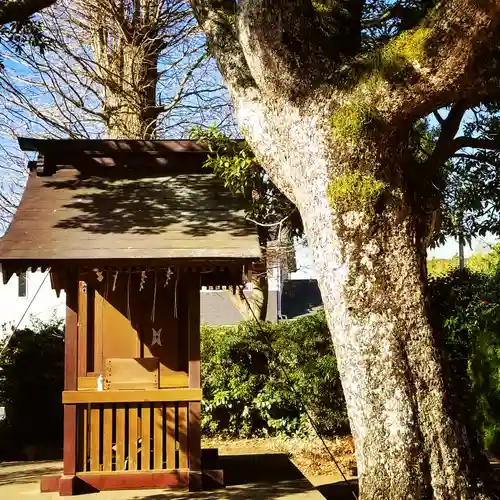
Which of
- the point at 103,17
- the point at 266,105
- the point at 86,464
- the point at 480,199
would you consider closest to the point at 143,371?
the point at 86,464

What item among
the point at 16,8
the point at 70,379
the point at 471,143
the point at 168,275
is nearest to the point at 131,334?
the point at 70,379

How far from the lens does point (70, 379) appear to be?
705cm

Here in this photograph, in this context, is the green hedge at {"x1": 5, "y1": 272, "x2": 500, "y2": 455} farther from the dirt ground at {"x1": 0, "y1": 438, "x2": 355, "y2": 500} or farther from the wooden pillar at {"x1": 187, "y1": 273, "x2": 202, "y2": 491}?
the wooden pillar at {"x1": 187, "y1": 273, "x2": 202, "y2": 491}

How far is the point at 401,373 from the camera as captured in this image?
4676 mm

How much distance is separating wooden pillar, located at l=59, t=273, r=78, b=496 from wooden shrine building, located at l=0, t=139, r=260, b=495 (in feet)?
0.03

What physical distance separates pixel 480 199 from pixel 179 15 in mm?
8462

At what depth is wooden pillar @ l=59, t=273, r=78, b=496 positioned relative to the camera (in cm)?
681

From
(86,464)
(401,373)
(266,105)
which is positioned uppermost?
(266,105)

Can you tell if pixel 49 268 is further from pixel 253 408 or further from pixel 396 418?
pixel 253 408

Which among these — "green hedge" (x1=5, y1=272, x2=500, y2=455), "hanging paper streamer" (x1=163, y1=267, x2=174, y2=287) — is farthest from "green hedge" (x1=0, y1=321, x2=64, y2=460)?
"hanging paper streamer" (x1=163, y1=267, x2=174, y2=287)

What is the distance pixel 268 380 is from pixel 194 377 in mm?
5206

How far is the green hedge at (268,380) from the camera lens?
1155 centimetres

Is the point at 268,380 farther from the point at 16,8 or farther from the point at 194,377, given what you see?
the point at 16,8

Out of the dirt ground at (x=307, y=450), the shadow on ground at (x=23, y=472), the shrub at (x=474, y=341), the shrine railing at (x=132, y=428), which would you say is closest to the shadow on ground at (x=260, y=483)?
the shrine railing at (x=132, y=428)
